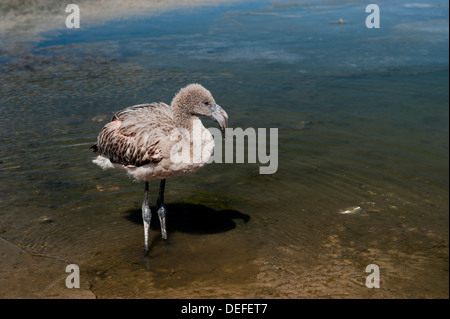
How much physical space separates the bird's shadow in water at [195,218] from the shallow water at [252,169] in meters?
0.03

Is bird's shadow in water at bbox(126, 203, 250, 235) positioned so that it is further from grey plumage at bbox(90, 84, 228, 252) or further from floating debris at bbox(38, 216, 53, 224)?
floating debris at bbox(38, 216, 53, 224)

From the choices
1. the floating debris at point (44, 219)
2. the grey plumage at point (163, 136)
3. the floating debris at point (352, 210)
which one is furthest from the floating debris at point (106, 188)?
the floating debris at point (352, 210)

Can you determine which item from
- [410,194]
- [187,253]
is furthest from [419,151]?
[187,253]

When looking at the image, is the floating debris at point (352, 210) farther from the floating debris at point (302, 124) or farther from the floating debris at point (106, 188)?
the floating debris at point (106, 188)

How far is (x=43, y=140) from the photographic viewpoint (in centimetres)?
896

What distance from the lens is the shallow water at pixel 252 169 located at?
5926 mm

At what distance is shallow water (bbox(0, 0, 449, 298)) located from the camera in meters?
5.93

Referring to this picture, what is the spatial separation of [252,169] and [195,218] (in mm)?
1744

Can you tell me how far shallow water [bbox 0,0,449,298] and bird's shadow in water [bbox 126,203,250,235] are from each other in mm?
26

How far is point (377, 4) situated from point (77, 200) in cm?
1494

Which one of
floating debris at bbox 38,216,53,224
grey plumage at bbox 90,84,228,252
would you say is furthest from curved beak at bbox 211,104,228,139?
floating debris at bbox 38,216,53,224

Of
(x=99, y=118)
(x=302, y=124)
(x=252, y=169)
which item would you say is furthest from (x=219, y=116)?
(x=99, y=118)

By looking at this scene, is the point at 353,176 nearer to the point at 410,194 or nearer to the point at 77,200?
the point at 410,194

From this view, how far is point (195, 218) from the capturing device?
7.06 meters
